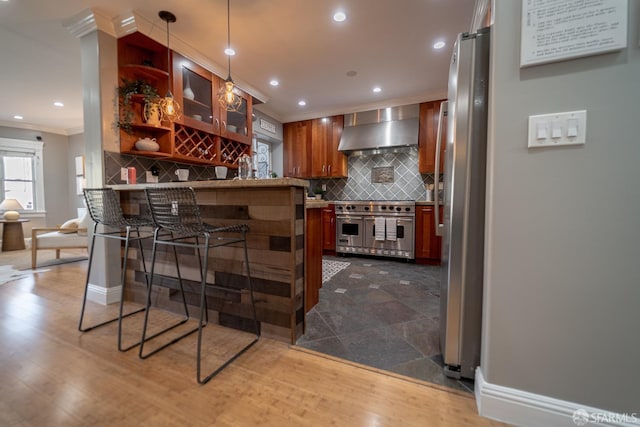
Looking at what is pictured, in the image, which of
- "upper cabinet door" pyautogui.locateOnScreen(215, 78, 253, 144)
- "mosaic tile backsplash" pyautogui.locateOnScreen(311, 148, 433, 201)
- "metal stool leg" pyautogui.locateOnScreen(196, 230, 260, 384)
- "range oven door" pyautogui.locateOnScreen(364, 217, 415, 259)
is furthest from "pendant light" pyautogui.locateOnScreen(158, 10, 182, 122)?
"mosaic tile backsplash" pyautogui.locateOnScreen(311, 148, 433, 201)

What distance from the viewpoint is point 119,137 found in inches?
96.0

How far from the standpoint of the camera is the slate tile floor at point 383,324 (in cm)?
155

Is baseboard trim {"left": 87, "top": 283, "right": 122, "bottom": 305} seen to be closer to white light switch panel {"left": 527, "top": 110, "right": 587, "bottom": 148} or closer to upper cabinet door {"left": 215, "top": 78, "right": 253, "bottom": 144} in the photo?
upper cabinet door {"left": 215, "top": 78, "right": 253, "bottom": 144}

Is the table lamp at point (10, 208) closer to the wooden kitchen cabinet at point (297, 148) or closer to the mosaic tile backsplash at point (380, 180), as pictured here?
the mosaic tile backsplash at point (380, 180)

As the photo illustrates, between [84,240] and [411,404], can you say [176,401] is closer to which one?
[411,404]

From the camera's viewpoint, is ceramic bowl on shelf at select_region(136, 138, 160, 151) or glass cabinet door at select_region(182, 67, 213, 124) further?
glass cabinet door at select_region(182, 67, 213, 124)

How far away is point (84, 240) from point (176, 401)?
3.79 metres

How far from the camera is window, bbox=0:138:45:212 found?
5.36 metres

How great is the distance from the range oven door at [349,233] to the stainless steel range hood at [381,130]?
1251mm

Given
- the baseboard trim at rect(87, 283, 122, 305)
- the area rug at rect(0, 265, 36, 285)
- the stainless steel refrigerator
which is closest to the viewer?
the stainless steel refrigerator

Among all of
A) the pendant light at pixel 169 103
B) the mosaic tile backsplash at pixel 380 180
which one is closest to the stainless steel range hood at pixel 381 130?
the mosaic tile backsplash at pixel 380 180

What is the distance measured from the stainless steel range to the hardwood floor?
111 inches

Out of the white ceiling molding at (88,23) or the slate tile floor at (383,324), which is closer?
the slate tile floor at (383,324)

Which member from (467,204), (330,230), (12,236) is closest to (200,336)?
(467,204)
